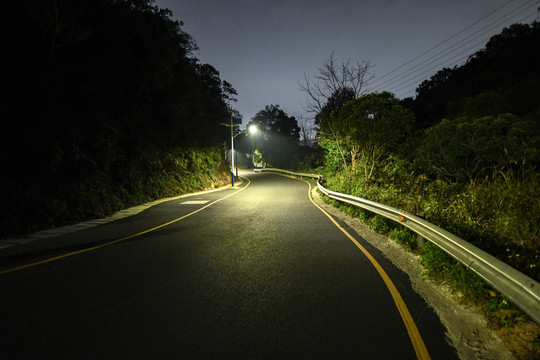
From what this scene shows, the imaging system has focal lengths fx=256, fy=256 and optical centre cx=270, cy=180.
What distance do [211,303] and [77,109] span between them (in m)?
11.7

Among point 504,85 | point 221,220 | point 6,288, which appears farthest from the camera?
point 504,85

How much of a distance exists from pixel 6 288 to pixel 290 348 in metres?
4.27

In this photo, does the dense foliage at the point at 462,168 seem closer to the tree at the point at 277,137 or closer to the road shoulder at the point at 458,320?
the road shoulder at the point at 458,320

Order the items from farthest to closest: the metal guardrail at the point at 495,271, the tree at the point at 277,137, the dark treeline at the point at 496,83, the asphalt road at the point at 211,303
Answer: the tree at the point at 277,137 < the dark treeline at the point at 496,83 < the asphalt road at the point at 211,303 < the metal guardrail at the point at 495,271

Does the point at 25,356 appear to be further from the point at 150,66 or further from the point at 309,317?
the point at 150,66

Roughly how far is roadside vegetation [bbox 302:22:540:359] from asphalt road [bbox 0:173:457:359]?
2.43 feet

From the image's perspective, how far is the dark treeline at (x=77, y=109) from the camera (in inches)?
351

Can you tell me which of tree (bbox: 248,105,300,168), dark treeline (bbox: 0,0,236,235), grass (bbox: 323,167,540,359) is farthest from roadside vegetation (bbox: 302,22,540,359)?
tree (bbox: 248,105,300,168)

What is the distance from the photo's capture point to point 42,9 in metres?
9.68

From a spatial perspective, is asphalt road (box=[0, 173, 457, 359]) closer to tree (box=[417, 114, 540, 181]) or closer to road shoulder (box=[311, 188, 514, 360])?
road shoulder (box=[311, 188, 514, 360])

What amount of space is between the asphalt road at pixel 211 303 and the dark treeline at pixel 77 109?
168 inches

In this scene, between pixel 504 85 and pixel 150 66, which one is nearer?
pixel 150 66

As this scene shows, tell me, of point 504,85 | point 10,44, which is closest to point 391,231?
point 10,44

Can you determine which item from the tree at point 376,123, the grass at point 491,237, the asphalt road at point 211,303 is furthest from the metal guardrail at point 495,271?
the tree at point 376,123
